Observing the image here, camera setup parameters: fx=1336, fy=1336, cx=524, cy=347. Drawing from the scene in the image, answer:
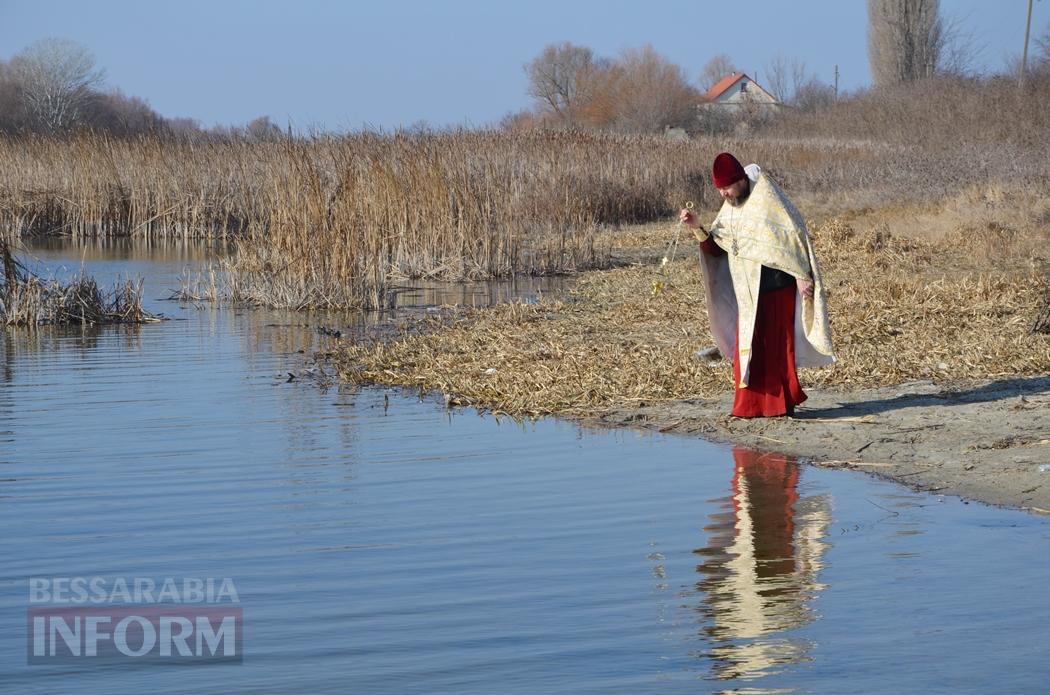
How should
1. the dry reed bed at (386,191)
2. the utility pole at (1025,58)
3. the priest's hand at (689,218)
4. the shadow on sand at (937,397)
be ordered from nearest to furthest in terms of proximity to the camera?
the priest's hand at (689,218), the shadow on sand at (937,397), the dry reed bed at (386,191), the utility pole at (1025,58)

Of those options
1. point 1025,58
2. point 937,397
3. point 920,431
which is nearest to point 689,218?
point 920,431

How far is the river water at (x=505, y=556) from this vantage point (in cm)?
446

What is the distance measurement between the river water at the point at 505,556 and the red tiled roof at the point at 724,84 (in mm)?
94801

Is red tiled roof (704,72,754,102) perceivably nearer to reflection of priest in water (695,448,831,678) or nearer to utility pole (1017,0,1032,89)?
utility pole (1017,0,1032,89)

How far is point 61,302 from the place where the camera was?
14734 mm

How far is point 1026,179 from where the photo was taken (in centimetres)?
2277

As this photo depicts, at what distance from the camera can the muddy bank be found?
696 centimetres

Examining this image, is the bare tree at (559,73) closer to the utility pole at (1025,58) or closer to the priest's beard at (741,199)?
the utility pole at (1025,58)

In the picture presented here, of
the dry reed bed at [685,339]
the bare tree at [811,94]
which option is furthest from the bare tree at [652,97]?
the dry reed bed at [685,339]

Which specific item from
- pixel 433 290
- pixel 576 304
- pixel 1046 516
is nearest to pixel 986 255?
pixel 576 304

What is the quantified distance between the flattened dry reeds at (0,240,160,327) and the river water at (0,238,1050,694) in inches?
209

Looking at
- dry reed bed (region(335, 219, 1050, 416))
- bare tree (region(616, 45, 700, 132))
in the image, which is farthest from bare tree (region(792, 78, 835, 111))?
dry reed bed (region(335, 219, 1050, 416))

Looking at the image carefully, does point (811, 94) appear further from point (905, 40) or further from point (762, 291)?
point (762, 291)

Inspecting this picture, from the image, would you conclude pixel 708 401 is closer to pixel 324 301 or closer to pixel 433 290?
pixel 324 301
